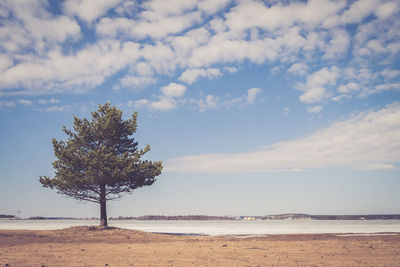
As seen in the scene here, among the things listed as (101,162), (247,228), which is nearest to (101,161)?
(101,162)

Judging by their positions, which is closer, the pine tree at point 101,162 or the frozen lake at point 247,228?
the pine tree at point 101,162

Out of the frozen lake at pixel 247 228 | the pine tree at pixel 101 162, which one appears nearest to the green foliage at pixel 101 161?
the pine tree at pixel 101 162

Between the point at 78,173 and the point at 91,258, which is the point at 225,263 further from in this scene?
Answer: the point at 78,173

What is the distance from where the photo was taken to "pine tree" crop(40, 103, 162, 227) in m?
31.4

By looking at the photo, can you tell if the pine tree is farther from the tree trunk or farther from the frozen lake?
the frozen lake

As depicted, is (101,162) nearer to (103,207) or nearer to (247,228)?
(103,207)

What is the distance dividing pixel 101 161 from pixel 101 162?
0.17 metres

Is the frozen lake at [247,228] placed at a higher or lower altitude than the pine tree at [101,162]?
lower

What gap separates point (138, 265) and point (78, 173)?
68.6ft

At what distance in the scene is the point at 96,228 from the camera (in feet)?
107

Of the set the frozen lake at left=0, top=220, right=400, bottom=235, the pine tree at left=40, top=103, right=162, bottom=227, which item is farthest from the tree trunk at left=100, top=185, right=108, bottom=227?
the frozen lake at left=0, top=220, right=400, bottom=235

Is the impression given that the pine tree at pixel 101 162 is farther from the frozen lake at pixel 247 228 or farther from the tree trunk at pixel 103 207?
the frozen lake at pixel 247 228

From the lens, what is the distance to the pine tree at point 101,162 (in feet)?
103

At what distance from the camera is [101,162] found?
102 ft
